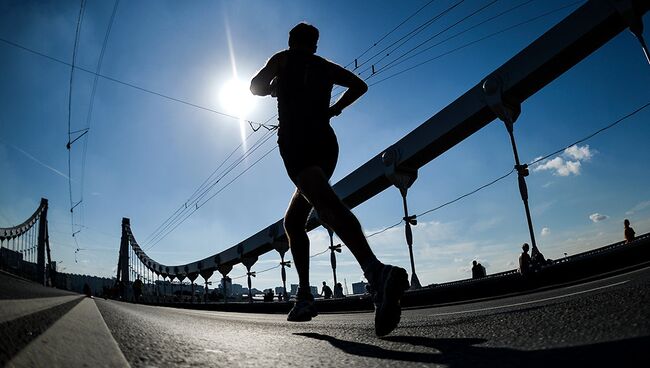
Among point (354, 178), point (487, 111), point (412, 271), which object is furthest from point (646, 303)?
point (354, 178)

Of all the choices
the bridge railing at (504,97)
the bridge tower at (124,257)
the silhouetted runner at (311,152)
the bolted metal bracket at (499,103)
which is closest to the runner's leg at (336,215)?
the silhouetted runner at (311,152)

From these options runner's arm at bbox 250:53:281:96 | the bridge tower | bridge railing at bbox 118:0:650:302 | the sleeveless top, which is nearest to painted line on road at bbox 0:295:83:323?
the sleeveless top

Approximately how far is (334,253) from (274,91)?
15.5 metres

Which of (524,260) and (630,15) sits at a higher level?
(630,15)

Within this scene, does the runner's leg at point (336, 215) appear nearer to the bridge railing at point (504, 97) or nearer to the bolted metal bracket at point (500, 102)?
the bridge railing at point (504, 97)

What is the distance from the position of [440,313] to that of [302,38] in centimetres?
220

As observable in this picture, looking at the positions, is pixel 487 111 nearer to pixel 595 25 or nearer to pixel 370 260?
pixel 595 25

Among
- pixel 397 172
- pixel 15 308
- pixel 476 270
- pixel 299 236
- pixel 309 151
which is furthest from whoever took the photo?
pixel 397 172

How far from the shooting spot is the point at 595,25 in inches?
484

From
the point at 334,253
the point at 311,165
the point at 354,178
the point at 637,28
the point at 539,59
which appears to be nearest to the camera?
the point at 311,165

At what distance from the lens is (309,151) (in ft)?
5.04

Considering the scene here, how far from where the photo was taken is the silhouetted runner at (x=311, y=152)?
4.16 feet

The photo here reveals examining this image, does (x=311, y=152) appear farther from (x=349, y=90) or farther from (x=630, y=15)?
(x=630, y=15)

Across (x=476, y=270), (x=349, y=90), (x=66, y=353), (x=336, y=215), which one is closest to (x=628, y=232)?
(x=476, y=270)
